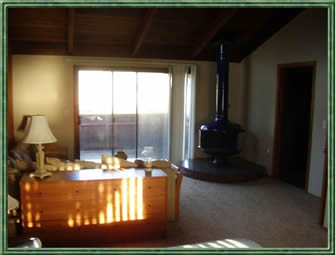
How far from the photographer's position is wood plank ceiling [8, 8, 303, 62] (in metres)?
4.68

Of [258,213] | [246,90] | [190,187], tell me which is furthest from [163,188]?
[246,90]

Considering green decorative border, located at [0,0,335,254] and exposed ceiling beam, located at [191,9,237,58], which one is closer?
green decorative border, located at [0,0,335,254]

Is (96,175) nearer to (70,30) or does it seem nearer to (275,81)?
(70,30)

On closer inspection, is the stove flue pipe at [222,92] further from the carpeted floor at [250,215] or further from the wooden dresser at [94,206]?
the wooden dresser at [94,206]

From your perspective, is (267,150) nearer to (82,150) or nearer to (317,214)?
(317,214)

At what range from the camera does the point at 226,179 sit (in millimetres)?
5270

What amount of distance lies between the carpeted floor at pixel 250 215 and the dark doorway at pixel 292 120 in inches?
21.4

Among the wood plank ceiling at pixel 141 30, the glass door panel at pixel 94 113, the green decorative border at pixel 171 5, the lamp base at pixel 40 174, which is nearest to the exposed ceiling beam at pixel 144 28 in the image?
the wood plank ceiling at pixel 141 30

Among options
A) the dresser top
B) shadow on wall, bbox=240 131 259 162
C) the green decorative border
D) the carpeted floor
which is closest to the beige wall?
shadow on wall, bbox=240 131 259 162

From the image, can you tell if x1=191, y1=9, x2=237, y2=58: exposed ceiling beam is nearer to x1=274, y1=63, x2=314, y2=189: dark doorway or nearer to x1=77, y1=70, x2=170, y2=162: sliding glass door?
x1=77, y1=70, x2=170, y2=162: sliding glass door

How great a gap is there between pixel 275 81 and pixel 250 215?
2.63m

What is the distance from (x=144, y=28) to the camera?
4.88 m

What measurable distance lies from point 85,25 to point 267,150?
3.72m

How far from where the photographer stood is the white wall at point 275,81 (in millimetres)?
4551
